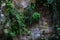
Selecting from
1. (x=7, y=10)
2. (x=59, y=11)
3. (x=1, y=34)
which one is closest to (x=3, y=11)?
(x=7, y=10)

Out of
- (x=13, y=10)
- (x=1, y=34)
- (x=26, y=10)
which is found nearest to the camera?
(x=1, y=34)

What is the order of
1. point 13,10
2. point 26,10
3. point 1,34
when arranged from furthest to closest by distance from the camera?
point 26,10, point 13,10, point 1,34

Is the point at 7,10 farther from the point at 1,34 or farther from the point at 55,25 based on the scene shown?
the point at 55,25

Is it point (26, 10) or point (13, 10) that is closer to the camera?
point (13, 10)

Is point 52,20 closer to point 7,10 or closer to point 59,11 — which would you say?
point 59,11

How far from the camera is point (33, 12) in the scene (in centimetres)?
545

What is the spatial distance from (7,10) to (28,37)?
1.01 m

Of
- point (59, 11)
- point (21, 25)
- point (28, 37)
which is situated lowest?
point (28, 37)

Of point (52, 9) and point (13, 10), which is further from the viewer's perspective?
point (52, 9)

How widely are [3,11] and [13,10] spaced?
0.33m

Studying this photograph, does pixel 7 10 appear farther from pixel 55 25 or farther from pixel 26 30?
pixel 55 25

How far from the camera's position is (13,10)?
508 centimetres

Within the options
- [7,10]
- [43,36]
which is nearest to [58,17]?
[43,36]

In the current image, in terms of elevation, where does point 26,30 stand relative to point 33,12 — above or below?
below
